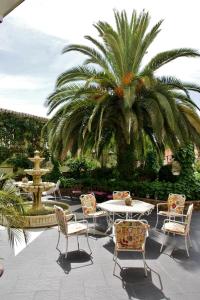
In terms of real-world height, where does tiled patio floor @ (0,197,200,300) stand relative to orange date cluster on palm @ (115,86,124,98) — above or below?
below

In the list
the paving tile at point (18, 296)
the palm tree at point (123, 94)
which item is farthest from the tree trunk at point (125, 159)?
the paving tile at point (18, 296)

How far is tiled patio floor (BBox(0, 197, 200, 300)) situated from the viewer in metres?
4.79

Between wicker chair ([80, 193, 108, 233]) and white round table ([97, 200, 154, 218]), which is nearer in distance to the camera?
white round table ([97, 200, 154, 218])

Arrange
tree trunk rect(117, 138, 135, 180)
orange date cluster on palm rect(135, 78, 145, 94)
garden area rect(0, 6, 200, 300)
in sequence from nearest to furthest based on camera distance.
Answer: garden area rect(0, 6, 200, 300)
orange date cluster on palm rect(135, 78, 145, 94)
tree trunk rect(117, 138, 135, 180)

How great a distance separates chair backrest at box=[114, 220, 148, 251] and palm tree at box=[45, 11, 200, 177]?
547 cm

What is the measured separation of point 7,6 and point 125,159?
967cm

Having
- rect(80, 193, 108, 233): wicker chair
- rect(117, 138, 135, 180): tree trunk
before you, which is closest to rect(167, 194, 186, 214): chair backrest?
rect(80, 193, 108, 233): wicker chair

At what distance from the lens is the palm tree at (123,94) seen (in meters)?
11.2

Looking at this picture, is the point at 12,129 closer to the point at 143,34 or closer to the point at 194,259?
the point at 143,34

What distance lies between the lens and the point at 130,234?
18.9 ft

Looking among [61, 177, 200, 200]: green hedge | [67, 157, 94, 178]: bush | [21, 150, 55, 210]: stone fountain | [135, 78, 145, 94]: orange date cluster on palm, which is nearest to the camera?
[21, 150, 55, 210]: stone fountain

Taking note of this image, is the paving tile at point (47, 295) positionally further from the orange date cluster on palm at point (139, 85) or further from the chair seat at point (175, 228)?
the orange date cluster on palm at point (139, 85)

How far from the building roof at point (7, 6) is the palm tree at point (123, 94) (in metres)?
7.75

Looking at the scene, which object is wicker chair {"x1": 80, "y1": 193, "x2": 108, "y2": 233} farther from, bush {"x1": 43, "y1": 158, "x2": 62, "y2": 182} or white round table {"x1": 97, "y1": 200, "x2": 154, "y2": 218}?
bush {"x1": 43, "y1": 158, "x2": 62, "y2": 182}
